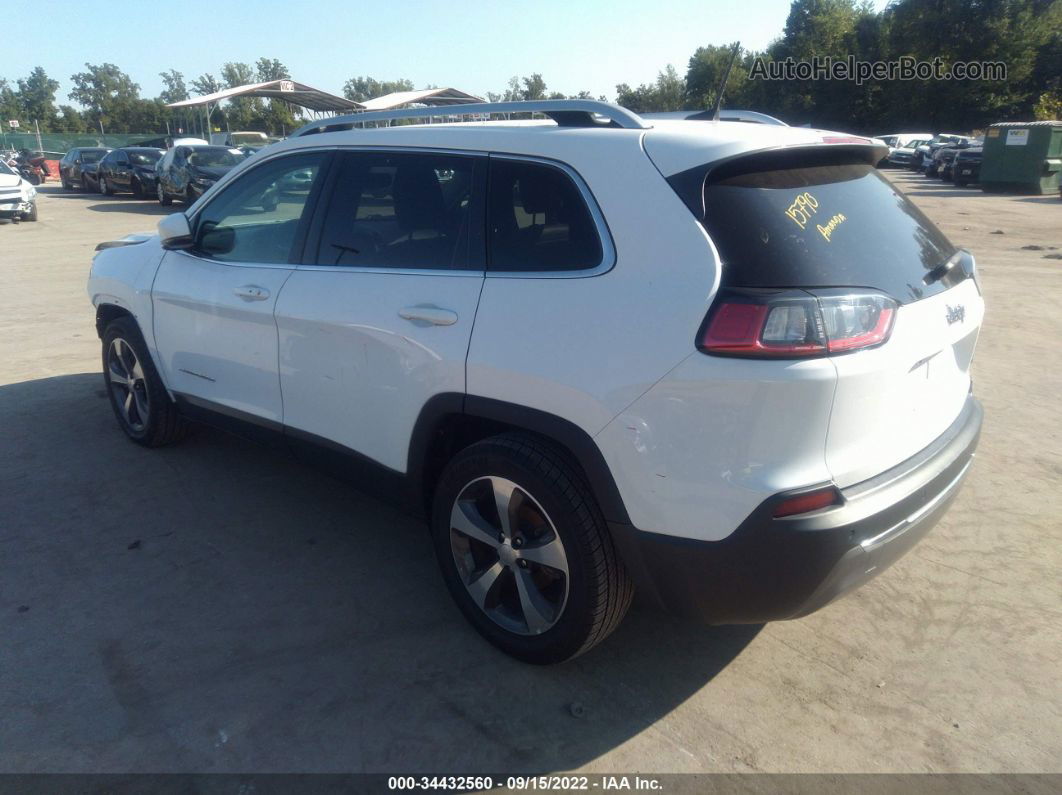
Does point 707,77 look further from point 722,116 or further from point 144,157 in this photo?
point 722,116

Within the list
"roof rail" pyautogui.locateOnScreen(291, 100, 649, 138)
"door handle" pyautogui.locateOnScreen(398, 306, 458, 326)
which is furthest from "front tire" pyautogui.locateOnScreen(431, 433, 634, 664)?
"roof rail" pyautogui.locateOnScreen(291, 100, 649, 138)

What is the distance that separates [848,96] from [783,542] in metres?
64.0

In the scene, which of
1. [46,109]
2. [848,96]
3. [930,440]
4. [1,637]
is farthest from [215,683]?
[46,109]

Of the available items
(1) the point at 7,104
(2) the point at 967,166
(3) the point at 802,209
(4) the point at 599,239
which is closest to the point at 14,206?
(4) the point at 599,239

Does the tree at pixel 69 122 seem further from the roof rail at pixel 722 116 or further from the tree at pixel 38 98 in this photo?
the roof rail at pixel 722 116

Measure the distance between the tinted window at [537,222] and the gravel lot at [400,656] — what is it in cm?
147

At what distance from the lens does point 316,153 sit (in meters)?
3.78

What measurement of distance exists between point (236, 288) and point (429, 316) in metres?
1.37

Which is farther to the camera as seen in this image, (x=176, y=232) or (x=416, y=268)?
(x=176, y=232)

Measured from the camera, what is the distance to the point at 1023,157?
2620 centimetres

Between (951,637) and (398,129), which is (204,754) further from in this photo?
(951,637)

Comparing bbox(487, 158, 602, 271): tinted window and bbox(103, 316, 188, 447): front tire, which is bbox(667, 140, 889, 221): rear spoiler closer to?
bbox(487, 158, 602, 271): tinted window

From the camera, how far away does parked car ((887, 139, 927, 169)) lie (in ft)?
126

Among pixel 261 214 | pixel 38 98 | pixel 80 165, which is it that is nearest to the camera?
pixel 261 214
